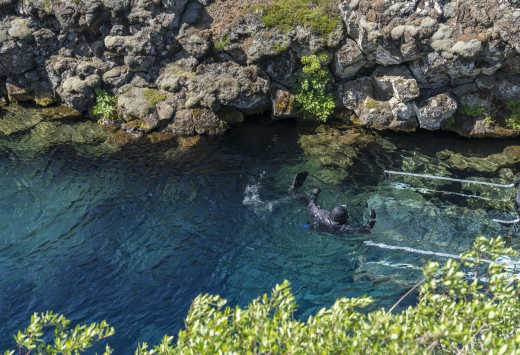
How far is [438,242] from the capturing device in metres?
14.1

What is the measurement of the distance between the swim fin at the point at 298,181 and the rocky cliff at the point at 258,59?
573 cm

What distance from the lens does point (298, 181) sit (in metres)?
16.0

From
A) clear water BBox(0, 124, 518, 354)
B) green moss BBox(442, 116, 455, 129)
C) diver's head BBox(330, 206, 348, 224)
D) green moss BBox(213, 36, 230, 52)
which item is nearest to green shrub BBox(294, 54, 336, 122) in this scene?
clear water BBox(0, 124, 518, 354)

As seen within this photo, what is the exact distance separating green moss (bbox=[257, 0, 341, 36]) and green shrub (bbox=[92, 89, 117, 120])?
381 inches

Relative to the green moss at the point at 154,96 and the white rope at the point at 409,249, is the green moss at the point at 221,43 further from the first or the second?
the white rope at the point at 409,249

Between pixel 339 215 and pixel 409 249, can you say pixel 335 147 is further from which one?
pixel 409 249

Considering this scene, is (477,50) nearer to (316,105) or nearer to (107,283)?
(316,105)

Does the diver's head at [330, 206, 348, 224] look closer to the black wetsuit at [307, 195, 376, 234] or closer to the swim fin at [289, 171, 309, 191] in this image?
the black wetsuit at [307, 195, 376, 234]

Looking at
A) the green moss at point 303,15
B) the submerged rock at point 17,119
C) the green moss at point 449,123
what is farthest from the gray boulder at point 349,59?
the submerged rock at point 17,119

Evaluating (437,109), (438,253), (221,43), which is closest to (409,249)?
(438,253)

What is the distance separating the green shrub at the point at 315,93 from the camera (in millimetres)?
20156

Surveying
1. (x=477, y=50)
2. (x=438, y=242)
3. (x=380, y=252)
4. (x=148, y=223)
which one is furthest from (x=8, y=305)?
(x=477, y=50)

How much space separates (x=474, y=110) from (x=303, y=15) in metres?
9.89

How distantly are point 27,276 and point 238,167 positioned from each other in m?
9.50
